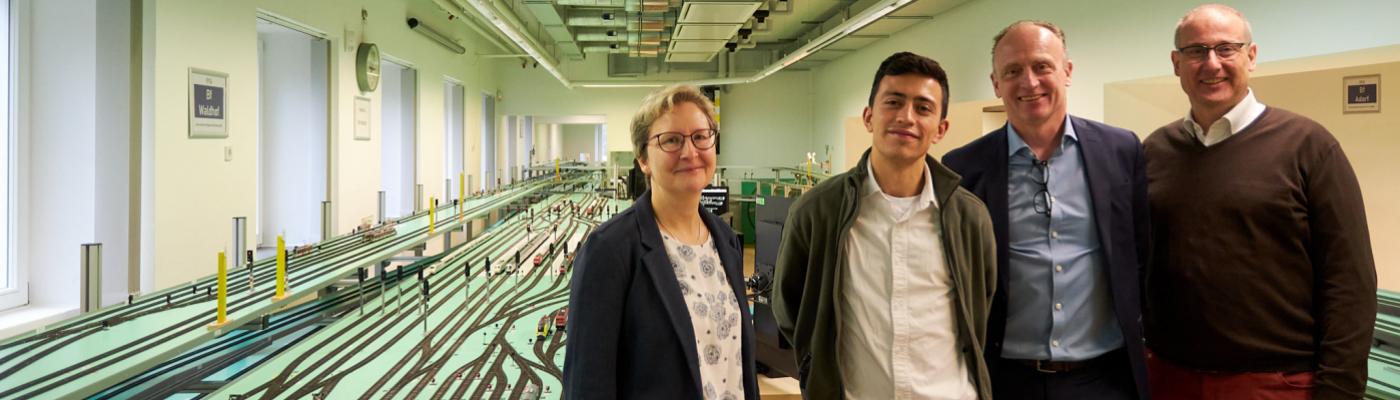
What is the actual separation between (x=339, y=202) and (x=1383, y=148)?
8255 mm

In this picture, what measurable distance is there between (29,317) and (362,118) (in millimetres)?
4322

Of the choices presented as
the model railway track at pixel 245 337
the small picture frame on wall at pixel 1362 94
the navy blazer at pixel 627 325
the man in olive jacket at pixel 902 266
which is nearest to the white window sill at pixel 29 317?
the model railway track at pixel 245 337

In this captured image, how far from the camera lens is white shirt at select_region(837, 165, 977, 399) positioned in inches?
61.2

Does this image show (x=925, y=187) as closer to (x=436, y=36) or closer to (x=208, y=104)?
(x=208, y=104)

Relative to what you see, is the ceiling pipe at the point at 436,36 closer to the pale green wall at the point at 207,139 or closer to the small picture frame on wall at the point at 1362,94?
the pale green wall at the point at 207,139

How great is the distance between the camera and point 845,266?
162 cm

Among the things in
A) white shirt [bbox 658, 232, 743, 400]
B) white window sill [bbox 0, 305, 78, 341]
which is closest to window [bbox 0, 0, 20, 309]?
white window sill [bbox 0, 305, 78, 341]

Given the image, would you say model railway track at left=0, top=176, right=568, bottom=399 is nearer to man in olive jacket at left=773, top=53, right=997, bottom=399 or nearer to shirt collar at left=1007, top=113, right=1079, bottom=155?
man in olive jacket at left=773, top=53, right=997, bottom=399

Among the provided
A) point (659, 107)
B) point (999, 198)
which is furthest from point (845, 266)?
point (659, 107)

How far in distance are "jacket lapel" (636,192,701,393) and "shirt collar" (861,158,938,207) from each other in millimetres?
507

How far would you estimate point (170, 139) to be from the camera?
484 centimetres

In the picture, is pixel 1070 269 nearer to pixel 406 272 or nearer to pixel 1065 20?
pixel 406 272

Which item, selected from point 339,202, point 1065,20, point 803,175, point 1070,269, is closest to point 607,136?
point 803,175

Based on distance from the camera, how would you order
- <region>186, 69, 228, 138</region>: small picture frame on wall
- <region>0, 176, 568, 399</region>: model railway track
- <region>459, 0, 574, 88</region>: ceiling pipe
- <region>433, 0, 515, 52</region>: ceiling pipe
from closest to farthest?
<region>0, 176, 568, 399</region>: model railway track < <region>186, 69, 228, 138</region>: small picture frame on wall < <region>459, 0, 574, 88</region>: ceiling pipe < <region>433, 0, 515, 52</region>: ceiling pipe
